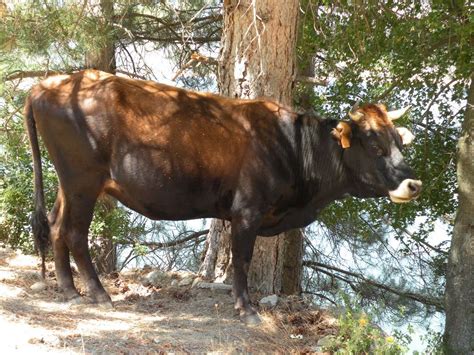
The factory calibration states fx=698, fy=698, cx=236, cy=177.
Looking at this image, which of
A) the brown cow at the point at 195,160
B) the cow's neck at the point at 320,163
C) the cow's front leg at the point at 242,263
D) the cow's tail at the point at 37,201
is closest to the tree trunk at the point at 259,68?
the brown cow at the point at 195,160

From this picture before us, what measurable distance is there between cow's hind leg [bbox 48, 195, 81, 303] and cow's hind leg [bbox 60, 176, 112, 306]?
102 mm

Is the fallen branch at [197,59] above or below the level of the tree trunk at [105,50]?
below

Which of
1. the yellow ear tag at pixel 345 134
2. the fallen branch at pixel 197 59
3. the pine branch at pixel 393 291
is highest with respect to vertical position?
the fallen branch at pixel 197 59

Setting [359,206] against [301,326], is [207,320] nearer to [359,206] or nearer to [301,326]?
[301,326]

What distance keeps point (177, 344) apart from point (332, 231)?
307 inches

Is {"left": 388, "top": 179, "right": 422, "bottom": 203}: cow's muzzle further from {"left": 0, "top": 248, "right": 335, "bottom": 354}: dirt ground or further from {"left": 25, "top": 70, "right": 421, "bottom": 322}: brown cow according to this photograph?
{"left": 0, "top": 248, "right": 335, "bottom": 354}: dirt ground

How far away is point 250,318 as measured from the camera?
675 centimetres

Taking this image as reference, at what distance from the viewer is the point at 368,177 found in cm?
693

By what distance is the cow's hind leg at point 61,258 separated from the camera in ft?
23.3

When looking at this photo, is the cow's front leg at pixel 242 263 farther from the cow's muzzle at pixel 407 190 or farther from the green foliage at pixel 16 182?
the green foliage at pixel 16 182

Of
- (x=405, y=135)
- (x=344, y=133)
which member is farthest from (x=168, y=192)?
(x=405, y=135)

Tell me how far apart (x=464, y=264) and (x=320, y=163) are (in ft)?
13.1

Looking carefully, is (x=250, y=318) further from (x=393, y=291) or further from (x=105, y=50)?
(x=393, y=291)

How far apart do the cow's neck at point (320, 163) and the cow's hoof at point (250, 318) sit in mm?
1330
